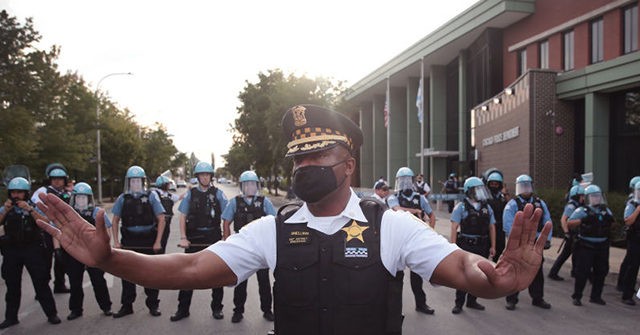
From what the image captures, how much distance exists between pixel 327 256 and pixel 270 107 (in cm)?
3456

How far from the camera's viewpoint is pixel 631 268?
23.7ft

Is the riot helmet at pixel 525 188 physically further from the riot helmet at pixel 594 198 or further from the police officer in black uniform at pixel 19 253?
the police officer in black uniform at pixel 19 253

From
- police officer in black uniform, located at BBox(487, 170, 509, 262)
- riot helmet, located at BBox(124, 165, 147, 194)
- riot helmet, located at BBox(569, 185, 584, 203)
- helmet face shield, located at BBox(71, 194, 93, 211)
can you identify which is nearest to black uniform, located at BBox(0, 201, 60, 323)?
helmet face shield, located at BBox(71, 194, 93, 211)

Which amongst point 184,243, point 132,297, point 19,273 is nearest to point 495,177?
point 184,243

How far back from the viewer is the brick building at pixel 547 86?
17.8m

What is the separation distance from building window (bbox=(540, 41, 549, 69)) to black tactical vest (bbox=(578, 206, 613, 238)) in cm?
1709

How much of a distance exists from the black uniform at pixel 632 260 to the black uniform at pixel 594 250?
0.36m

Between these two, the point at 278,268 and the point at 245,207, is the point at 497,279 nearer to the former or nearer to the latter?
the point at 278,268

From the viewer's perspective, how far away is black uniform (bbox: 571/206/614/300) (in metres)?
7.15

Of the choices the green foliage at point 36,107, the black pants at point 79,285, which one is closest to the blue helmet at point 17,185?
the black pants at point 79,285

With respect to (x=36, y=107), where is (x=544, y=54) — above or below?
above

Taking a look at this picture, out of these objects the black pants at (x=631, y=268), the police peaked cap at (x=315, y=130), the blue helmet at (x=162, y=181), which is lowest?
the black pants at (x=631, y=268)

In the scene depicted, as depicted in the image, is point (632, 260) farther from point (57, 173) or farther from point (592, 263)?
point (57, 173)

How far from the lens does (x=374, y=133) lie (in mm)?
49000
